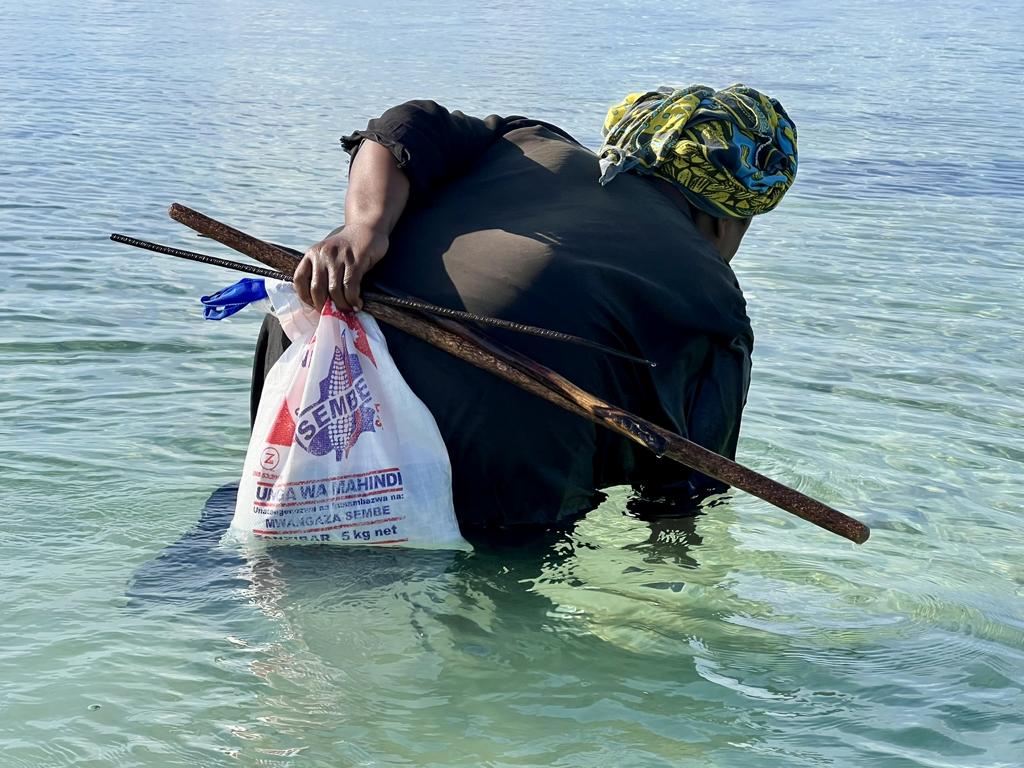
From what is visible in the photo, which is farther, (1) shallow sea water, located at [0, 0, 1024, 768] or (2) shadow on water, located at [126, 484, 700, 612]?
(2) shadow on water, located at [126, 484, 700, 612]

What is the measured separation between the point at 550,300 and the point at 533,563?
0.74m

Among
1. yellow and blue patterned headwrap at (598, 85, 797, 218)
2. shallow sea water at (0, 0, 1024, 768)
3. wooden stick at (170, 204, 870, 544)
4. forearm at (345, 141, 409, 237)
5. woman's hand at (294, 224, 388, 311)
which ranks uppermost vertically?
yellow and blue patterned headwrap at (598, 85, 797, 218)

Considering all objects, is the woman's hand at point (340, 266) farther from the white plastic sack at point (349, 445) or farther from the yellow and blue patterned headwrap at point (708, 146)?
the yellow and blue patterned headwrap at point (708, 146)

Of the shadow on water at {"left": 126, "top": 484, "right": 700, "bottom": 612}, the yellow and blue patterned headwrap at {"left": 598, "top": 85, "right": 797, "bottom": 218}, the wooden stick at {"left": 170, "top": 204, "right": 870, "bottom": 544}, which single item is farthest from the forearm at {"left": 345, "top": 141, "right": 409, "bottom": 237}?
the shadow on water at {"left": 126, "top": 484, "right": 700, "bottom": 612}

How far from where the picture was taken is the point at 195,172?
33.2 ft

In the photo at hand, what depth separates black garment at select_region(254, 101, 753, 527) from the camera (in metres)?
2.93

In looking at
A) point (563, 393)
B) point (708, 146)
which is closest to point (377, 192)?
point (563, 393)

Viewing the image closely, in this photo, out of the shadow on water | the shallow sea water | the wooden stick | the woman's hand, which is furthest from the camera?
the shadow on water

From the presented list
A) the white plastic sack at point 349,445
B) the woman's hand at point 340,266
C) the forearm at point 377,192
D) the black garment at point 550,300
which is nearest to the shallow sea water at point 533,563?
the white plastic sack at point 349,445

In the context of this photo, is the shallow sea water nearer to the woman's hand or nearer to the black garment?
the black garment

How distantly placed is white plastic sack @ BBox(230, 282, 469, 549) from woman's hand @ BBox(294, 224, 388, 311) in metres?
0.05

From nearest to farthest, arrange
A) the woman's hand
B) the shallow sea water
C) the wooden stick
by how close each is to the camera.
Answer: the wooden stick < the shallow sea water < the woman's hand

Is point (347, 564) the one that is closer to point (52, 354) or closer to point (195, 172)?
point (52, 354)

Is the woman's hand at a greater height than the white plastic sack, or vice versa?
the woman's hand
